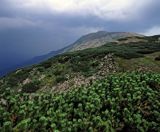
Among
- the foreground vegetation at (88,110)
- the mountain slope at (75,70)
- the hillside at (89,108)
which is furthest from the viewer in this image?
the mountain slope at (75,70)

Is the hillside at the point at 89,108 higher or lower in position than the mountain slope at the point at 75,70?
higher

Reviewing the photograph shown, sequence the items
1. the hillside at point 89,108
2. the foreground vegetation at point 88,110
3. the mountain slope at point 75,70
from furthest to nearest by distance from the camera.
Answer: the mountain slope at point 75,70 < the hillside at point 89,108 < the foreground vegetation at point 88,110

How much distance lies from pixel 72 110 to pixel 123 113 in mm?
3397

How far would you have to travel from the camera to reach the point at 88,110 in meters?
20.7

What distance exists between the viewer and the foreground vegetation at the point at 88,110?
17.5 meters

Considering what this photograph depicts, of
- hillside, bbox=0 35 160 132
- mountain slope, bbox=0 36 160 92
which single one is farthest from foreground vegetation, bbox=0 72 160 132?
mountain slope, bbox=0 36 160 92

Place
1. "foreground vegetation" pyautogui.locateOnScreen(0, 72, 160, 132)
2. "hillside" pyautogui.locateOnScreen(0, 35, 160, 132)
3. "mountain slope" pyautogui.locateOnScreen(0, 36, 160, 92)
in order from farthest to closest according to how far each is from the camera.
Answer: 1. "mountain slope" pyautogui.locateOnScreen(0, 36, 160, 92)
2. "hillside" pyautogui.locateOnScreen(0, 35, 160, 132)
3. "foreground vegetation" pyautogui.locateOnScreen(0, 72, 160, 132)

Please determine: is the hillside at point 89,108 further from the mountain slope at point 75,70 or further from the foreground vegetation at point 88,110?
the mountain slope at point 75,70

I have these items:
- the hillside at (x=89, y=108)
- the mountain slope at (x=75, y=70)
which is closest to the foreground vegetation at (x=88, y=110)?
the hillside at (x=89, y=108)

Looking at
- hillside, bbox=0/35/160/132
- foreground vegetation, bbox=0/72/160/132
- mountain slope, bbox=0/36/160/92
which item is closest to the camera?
foreground vegetation, bbox=0/72/160/132

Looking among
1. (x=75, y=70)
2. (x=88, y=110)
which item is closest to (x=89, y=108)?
(x=88, y=110)

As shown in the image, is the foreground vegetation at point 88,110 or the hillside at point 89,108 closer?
the foreground vegetation at point 88,110

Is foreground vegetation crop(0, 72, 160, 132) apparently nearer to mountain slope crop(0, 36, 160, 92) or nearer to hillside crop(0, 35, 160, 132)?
hillside crop(0, 35, 160, 132)

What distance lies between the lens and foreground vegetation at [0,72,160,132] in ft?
57.3
